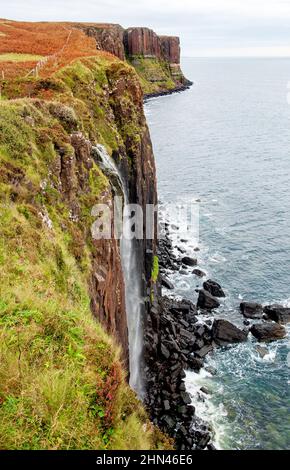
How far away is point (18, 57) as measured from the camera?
40.9m

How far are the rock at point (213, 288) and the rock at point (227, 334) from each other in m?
6.51

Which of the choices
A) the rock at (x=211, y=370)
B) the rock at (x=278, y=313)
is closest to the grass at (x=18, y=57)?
the rock at (x=211, y=370)

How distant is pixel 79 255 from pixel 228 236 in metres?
44.1

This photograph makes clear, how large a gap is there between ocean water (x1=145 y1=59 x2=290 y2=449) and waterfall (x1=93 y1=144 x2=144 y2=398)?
222 inches

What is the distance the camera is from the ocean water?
3097 cm

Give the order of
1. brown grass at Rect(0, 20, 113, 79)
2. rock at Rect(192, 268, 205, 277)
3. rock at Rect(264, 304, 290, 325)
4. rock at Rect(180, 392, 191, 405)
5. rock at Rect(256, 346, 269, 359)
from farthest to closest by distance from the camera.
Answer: rock at Rect(192, 268, 205, 277) → rock at Rect(264, 304, 290, 325) → rock at Rect(256, 346, 269, 359) → brown grass at Rect(0, 20, 113, 79) → rock at Rect(180, 392, 191, 405)

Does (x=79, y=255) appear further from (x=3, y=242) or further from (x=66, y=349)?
(x=66, y=349)

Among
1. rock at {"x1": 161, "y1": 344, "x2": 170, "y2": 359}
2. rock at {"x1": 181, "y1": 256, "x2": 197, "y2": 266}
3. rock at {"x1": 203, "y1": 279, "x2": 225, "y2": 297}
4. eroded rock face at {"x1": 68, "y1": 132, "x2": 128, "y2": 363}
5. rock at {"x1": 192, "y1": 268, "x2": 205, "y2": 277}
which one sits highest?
eroded rock face at {"x1": 68, "y1": 132, "x2": 128, "y2": 363}

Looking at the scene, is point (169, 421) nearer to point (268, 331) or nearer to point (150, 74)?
point (268, 331)

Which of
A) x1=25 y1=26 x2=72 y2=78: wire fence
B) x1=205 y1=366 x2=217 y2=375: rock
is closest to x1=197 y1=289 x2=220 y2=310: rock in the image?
x1=205 y1=366 x2=217 y2=375: rock

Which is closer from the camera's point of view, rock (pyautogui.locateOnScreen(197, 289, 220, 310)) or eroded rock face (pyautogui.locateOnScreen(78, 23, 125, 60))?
rock (pyautogui.locateOnScreen(197, 289, 220, 310))

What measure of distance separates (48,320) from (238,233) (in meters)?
53.0

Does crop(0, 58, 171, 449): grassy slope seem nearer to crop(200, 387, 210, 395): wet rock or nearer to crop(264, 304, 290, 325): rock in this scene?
crop(200, 387, 210, 395): wet rock

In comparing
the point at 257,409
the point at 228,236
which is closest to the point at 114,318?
the point at 257,409
